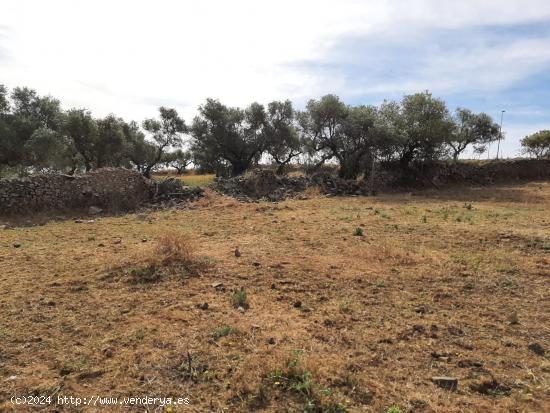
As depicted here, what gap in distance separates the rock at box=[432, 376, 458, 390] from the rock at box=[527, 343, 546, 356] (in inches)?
54.7

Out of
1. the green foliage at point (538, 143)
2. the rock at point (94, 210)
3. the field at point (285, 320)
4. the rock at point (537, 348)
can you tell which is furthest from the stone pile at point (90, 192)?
the green foliage at point (538, 143)

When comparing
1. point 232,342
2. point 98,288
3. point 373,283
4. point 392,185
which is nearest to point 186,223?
point 98,288

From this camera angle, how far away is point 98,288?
6820 mm

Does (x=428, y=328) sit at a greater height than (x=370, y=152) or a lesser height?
lesser

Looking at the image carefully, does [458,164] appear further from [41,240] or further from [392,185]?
[41,240]

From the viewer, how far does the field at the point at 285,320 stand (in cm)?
405

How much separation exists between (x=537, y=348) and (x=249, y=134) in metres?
26.8

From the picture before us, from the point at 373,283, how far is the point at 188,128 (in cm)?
2688

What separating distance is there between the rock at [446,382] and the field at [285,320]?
7 cm

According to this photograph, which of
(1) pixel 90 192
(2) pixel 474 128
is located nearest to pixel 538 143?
(2) pixel 474 128

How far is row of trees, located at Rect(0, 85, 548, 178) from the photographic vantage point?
22.3 metres

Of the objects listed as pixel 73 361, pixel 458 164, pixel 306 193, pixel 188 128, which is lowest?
pixel 73 361

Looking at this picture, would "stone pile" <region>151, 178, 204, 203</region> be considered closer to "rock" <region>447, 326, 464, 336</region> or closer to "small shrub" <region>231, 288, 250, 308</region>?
"small shrub" <region>231, 288, 250, 308</region>

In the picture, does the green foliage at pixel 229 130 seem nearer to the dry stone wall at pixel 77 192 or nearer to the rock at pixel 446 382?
the dry stone wall at pixel 77 192
